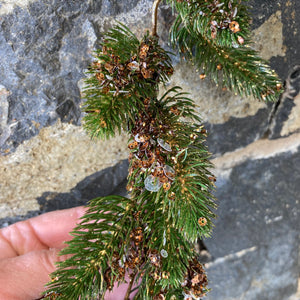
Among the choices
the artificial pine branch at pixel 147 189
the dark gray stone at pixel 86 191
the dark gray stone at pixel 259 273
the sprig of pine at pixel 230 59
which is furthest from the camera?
the dark gray stone at pixel 259 273

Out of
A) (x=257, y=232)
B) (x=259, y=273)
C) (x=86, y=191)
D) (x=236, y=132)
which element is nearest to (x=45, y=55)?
(x=86, y=191)

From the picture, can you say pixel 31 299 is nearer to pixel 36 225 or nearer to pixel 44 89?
pixel 36 225

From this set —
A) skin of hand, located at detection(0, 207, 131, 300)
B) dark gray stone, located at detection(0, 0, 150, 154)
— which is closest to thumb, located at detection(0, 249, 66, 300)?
skin of hand, located at detection(0, 207, 131, 300)

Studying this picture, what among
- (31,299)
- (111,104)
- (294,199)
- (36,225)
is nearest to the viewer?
(111,104)

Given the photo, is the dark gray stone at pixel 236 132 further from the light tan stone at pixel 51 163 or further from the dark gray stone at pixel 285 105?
the light tan stone at pixel 51 163

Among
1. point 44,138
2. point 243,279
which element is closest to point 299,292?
point 243,279

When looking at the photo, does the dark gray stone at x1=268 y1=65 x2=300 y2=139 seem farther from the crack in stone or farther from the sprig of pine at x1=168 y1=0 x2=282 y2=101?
the sprig of pine at x1=168 y1=0 x2=282 y2=101

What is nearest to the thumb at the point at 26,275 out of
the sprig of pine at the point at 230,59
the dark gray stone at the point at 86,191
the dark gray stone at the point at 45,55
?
the dark gray stone at the point at 86,191

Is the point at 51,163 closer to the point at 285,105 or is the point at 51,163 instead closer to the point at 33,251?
the point at 33,251
